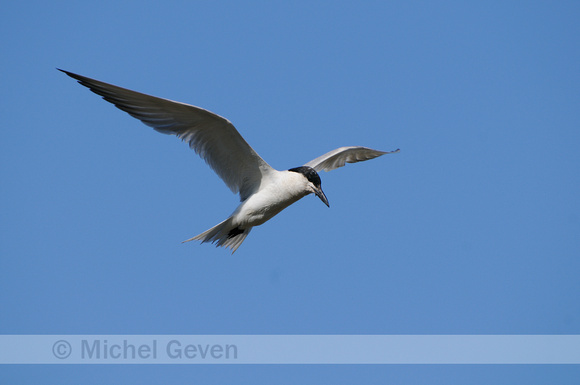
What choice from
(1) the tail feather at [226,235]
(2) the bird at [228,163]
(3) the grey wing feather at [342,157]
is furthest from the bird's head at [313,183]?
(3) the grey wing feather at [342,157]

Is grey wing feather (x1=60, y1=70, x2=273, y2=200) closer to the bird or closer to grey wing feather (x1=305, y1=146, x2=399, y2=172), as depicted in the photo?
the bird

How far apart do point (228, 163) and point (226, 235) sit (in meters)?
0.96

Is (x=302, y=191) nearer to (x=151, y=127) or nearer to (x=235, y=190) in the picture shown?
(x=235, y=190)

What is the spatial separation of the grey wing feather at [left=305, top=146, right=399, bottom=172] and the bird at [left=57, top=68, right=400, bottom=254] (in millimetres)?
1429

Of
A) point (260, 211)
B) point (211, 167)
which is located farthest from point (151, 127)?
point (260, 211)

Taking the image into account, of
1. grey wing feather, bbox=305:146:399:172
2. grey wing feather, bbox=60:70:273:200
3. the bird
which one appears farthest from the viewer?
grey wing feather, bbox=305:146:399:172

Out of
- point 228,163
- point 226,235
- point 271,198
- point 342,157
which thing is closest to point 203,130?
point 228,163

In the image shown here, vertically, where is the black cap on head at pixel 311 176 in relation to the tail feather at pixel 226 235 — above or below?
above

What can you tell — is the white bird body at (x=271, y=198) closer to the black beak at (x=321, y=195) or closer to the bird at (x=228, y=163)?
the bird at (x=228, y=163)

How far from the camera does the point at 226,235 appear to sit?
25.1ft

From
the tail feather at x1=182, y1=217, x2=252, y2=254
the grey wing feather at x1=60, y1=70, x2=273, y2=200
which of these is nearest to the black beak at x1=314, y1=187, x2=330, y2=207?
the grey wing feather at x1=60, y1=70, x2=273, y2=200

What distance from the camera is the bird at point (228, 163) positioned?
6.61 meters

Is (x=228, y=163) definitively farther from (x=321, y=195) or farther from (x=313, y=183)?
(x=321, y=195)

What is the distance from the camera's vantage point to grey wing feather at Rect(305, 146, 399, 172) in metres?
9.00
